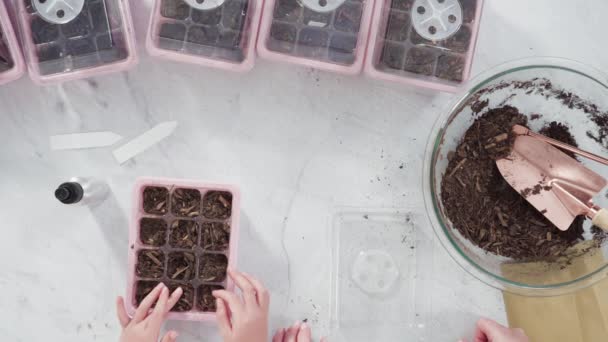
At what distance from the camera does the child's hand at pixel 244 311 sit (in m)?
0.89

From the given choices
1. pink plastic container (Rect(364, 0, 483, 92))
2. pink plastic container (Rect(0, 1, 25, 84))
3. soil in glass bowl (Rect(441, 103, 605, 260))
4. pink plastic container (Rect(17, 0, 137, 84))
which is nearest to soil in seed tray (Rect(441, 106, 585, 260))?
soil in glass bowl (Rect(441, 103, 605, 260))

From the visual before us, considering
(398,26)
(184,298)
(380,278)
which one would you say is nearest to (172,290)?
(184,298)

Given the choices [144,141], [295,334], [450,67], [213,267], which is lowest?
[295,334]

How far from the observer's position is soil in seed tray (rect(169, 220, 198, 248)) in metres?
0.92

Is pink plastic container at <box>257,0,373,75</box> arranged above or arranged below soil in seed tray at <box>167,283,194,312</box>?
above

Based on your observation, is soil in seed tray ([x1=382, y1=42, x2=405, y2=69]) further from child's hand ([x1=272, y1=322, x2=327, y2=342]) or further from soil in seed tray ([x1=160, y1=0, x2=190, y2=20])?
child's hand ([x1=272, y1=322, x2=327, y2=342])

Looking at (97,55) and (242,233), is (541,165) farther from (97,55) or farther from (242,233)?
(97,55)

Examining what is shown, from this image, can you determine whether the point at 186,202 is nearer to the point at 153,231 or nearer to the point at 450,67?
the point at 153,231

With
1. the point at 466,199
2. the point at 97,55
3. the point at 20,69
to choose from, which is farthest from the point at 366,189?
the point at 20,69

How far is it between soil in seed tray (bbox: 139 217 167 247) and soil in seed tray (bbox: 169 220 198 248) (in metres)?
0.01

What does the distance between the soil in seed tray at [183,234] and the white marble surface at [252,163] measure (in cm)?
10

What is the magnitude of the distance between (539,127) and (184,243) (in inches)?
25.4

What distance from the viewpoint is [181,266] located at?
92 centimetres

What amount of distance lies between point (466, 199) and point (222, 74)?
482 millimetres
